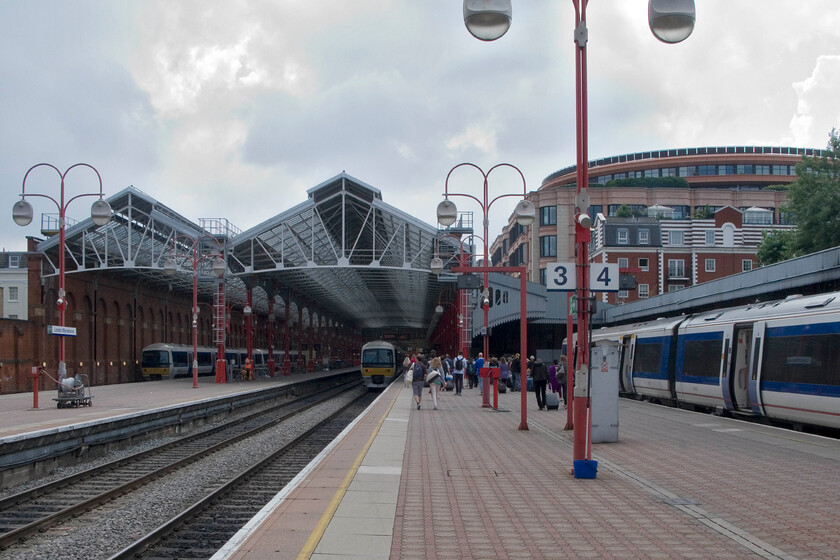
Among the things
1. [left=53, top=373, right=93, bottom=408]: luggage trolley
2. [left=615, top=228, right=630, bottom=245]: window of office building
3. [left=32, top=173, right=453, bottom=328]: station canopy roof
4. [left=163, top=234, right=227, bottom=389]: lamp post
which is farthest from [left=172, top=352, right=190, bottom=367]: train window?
[left=615, top=228, right=630, bottom=245]: window of office building

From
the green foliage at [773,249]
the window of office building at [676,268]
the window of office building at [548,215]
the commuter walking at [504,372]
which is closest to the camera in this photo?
the commuter walking at [504,372]

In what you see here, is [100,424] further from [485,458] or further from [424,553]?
[424,553]

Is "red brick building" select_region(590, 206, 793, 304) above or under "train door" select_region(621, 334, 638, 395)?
above

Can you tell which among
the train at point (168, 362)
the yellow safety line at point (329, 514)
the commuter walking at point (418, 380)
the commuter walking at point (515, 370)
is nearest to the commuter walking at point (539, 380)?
the commuter walking at point (418, 380)

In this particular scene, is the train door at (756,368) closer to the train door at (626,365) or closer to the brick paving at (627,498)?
the brick paving at (627,498)

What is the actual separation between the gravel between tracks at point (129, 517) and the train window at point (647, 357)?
14327 millimetres

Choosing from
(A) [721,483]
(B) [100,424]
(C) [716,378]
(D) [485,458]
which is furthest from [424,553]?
(C) [716,378]

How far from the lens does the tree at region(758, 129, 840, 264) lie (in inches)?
2037

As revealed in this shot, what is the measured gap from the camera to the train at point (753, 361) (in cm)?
1650

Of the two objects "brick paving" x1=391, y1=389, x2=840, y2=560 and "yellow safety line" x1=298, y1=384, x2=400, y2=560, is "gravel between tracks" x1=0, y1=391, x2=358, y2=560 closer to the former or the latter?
"yellow safety line" x1=298, y1=384, x2=400, y2=560

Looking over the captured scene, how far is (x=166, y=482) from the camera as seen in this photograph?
1512cm

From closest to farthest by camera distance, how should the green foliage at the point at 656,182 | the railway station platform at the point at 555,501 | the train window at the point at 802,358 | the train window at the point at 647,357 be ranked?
the railway station platform at the point at 555,501, the train window at the point at 802,358, the train window at the point at 647,357, the green foliage at the point at 656,182

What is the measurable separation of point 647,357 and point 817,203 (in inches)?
1194

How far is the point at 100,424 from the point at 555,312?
136 ft
